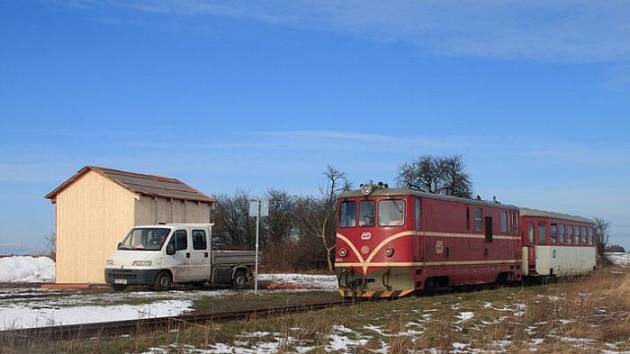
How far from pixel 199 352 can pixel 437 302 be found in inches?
376

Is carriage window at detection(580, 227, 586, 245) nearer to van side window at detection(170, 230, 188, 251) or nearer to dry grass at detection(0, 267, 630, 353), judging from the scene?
dry grass at detection(0, 267, 630, 353)

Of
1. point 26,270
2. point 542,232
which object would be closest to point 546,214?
point 542,232

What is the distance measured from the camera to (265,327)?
41.2 feet

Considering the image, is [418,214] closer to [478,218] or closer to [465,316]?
[478,218]

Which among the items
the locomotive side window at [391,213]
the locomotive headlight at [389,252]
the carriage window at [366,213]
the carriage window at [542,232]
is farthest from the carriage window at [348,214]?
the carriage window at [542,232]

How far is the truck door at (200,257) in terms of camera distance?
77.5 ft

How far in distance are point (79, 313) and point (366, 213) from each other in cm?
811

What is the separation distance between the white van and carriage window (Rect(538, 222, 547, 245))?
1253 centimetres

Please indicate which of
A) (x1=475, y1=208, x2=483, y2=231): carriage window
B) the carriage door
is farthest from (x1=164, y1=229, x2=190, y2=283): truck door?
the carriage door

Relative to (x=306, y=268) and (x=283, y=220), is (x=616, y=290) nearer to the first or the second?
(x=306, y=268)

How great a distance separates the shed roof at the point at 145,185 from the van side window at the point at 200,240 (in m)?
4.60

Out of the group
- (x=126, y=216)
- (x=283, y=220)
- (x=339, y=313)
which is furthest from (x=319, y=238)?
(x=339, y=313)

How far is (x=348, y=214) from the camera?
20547 mm

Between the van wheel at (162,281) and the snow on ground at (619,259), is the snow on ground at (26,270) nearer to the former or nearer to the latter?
the van wheel at (162,281)
